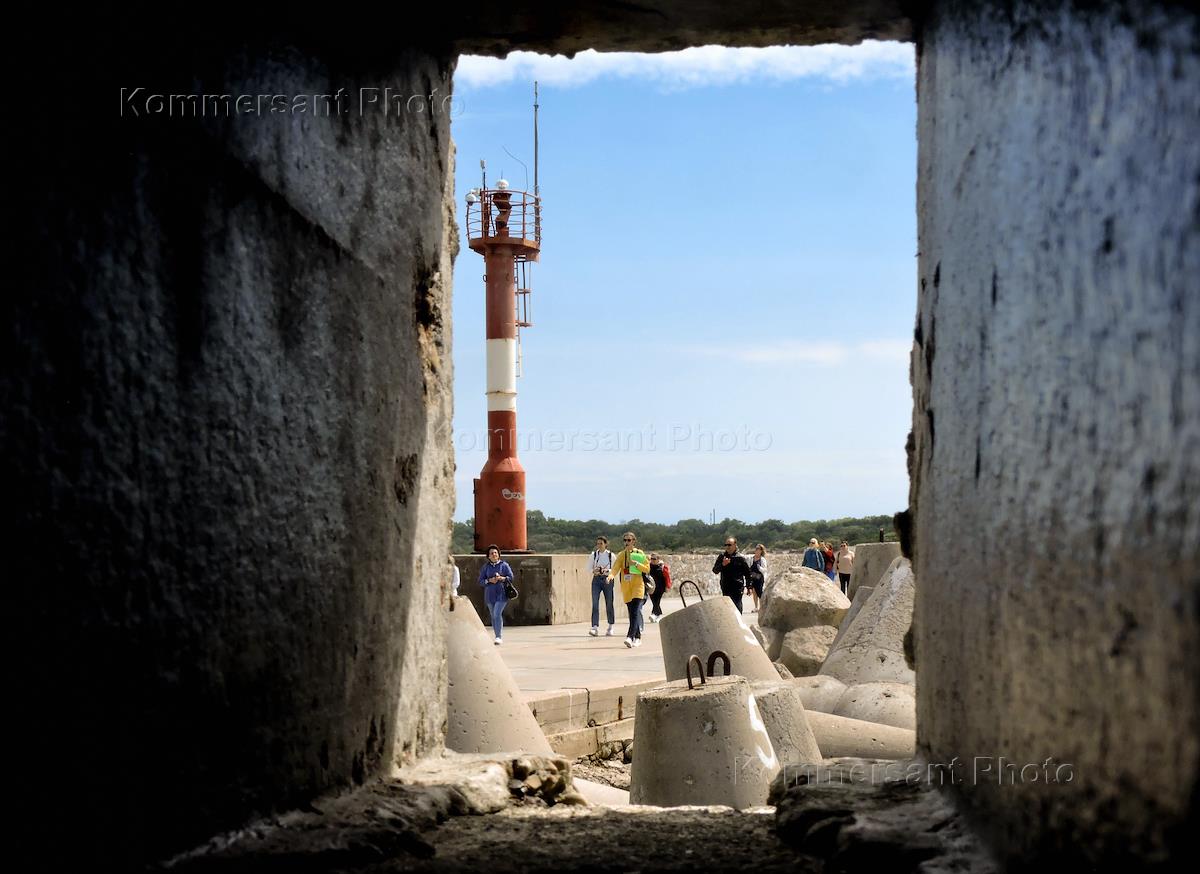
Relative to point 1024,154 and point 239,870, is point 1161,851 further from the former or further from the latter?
point 239,870

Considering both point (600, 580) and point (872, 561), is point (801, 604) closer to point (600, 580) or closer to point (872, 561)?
point (872, 561)

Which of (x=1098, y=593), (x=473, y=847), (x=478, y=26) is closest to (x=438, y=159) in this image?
(x=478, y=26)

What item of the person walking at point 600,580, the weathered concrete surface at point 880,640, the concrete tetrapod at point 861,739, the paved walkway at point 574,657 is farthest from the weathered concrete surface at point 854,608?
the person walking at point 600,580

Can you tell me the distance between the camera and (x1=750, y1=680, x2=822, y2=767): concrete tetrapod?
575cm

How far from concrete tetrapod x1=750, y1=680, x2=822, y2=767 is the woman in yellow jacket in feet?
24.2

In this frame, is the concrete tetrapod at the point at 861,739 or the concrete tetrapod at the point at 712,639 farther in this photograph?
the concrete tetrapod at the point at 712,639

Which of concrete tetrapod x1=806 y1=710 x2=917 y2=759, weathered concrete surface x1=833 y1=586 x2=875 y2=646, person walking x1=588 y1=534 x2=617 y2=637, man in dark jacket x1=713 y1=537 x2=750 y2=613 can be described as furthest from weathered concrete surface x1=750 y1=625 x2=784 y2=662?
concrete tetrapod x1=806 y1=710 x2=917 y2=759

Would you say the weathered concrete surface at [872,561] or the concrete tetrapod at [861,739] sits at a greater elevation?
the weathered concrete surface at [872,561]

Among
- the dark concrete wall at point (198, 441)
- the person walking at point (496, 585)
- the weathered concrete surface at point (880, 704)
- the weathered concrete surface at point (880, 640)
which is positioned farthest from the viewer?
the person walking at point (496, 585)

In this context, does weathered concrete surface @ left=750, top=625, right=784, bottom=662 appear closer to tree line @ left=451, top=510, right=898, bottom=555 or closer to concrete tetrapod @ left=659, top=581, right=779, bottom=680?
concrete tetrapod @ left=659, top=581, right=779, bottom=680

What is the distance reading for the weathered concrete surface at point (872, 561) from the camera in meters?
12.0

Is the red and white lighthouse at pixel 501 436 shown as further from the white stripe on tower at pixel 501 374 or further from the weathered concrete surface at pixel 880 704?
the weathered concrete surface at pixel 880 704

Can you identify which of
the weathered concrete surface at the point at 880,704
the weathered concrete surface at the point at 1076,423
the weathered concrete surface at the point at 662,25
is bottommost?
the weathered concrete surface at the point at 880,704
